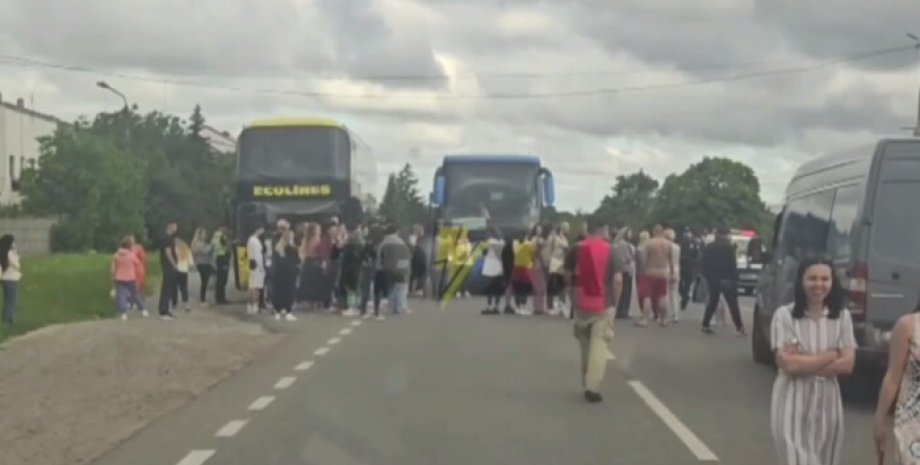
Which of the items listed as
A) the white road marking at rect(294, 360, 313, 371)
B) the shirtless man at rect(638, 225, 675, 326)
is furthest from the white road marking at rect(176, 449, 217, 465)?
the shirtless man at rect(638, 225, 675, 326)

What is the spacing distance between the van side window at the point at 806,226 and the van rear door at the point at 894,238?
2.49 ft

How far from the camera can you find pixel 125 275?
87.7ft

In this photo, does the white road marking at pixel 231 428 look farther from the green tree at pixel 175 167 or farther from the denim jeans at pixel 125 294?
the green tree at pixel 175 167

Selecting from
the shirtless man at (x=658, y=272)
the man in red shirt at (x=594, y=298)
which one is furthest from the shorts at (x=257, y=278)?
the man in red shirt at (x=594, y=298)

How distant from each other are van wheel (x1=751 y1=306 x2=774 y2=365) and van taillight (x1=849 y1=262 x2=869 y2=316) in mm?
4093

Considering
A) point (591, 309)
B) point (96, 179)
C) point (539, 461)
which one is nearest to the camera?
point (539, 461)

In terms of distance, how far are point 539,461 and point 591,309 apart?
4.12 meters

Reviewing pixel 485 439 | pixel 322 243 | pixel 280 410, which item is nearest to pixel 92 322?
pixel 322 243

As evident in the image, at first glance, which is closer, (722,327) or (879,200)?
(879,200)

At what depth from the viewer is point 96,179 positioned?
305 feet

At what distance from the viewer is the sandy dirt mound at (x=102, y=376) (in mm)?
12539

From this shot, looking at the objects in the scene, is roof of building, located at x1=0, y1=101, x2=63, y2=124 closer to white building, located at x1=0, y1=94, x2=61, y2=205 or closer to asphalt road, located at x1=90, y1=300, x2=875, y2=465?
white building, located at x1=0, y1=94, x2=61, y2=205

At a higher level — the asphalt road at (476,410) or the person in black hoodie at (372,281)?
the person in black hoodie at (372,281)

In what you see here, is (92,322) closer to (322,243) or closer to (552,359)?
(322,243)
